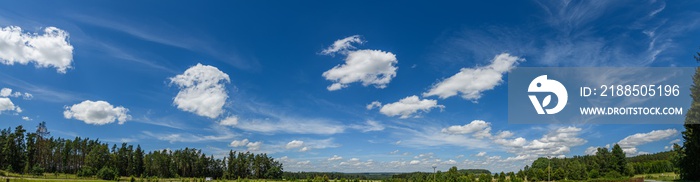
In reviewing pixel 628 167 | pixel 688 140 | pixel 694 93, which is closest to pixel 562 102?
pixel 694 93

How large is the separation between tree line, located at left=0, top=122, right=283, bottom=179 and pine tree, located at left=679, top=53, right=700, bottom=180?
7522cm

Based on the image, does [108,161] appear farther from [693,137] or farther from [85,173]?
[693,137]

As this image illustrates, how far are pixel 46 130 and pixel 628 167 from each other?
12800cm

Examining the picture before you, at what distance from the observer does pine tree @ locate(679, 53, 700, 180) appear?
1763 inches

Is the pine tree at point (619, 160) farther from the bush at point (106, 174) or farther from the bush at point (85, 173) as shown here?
the bush at point (85, 173)

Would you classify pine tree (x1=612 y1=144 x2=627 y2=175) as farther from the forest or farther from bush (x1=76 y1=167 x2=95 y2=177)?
bush (x1=76 y1=167 x2=95 y2=177)

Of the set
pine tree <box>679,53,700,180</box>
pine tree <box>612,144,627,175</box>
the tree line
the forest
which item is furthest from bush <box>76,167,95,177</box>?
pine tree <box>612,144,627,175</box>

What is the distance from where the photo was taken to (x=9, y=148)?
79.7m

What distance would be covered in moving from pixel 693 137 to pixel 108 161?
10035 cm

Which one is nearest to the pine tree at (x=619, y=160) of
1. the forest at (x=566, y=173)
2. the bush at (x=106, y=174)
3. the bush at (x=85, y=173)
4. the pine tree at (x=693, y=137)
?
the forest at (x=566, y=173)

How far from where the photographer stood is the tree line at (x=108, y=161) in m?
81.6

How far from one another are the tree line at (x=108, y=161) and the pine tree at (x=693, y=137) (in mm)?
75220

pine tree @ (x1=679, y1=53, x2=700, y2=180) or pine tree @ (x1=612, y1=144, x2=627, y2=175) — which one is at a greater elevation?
pine tree @ (x1=679, y1=53, x2=700, y2=180)

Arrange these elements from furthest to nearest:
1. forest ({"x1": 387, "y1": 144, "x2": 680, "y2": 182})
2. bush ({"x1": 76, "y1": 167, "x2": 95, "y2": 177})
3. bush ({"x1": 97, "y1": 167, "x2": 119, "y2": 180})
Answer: bush ({"x1": 76, "y1": 167, "x2": 95, "y2": 177}) < bush ({"x1": 97, "y1": 167, "x2": 119, "y2": 180}) < forest ({"x1": 387, "y1": 144, "x2": 680, "y2": 182})
